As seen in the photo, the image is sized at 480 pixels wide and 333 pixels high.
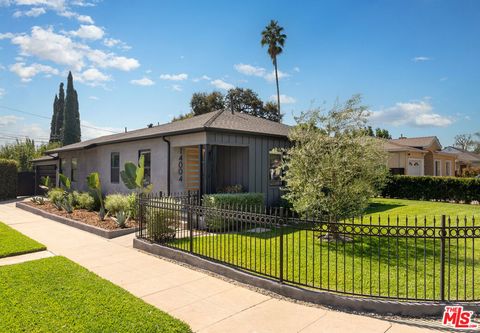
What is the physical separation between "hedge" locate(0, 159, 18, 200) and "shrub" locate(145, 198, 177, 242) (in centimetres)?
2000

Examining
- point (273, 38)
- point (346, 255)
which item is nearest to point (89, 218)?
point (346, 255)

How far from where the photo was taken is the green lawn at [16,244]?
7.72 m

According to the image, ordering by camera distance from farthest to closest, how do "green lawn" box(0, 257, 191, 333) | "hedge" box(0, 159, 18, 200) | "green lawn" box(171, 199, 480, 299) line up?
"hedge" box(0, 159, 18, 200) → "green lawn" box(171, 199, 480, 299) → "green lawn" box(0, 257, 191, 333)

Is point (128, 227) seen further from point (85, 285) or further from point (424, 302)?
point (424, 302)

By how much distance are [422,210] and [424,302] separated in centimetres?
1149

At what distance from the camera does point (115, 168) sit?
1723cm

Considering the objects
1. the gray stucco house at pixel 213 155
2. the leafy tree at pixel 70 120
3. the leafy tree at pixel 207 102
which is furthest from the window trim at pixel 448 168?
the leafy tree at pixel 70 120

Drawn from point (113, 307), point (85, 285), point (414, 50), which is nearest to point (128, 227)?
point (85, 285)

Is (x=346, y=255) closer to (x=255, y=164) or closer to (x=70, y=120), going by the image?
(x=255, y=164)

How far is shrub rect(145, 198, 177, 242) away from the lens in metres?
8.31

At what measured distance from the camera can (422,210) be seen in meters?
14.3

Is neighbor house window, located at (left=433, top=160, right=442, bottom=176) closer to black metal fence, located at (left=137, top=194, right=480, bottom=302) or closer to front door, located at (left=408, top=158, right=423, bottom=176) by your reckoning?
front door, located at (left=408, top=158, right=423, bottom=176)

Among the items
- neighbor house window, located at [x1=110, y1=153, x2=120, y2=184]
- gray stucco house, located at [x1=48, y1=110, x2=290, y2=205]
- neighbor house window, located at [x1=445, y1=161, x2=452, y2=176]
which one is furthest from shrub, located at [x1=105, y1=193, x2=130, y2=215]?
neighbor house window, located at [x1=445, y1=161, x2=452, y2=176]

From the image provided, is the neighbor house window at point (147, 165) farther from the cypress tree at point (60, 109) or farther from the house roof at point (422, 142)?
the cypress tree at point (60, 109)
